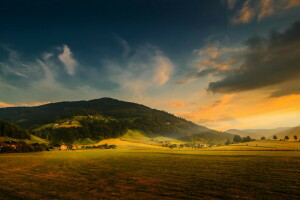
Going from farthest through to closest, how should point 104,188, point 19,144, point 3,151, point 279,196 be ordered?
point 19,144 → point 3,151 → point 104,188 → point 279,196

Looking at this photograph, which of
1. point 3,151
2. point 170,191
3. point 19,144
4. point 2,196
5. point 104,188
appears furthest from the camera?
point 19,144

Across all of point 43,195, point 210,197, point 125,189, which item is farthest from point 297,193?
point 43,195

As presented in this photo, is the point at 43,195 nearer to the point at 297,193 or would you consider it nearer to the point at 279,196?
the point at 279,196

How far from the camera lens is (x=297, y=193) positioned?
2017 centimetres

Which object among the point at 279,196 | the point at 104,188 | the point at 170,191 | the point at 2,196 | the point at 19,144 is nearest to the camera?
the point at 279,196

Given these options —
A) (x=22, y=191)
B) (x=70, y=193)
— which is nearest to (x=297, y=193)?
(x=70, y=193)

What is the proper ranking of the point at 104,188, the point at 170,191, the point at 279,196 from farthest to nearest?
the point at 104,188, the point at 170,191, the point at 279,196

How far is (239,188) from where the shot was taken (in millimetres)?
23328

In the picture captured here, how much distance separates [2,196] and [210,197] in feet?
71.2

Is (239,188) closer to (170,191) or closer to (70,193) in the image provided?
(170,191)

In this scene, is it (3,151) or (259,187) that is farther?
(3,151)

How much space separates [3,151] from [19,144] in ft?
57.9

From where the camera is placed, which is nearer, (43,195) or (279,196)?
(279,196)

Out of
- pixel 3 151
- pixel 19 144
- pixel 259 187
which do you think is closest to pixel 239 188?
pixel 259 187
